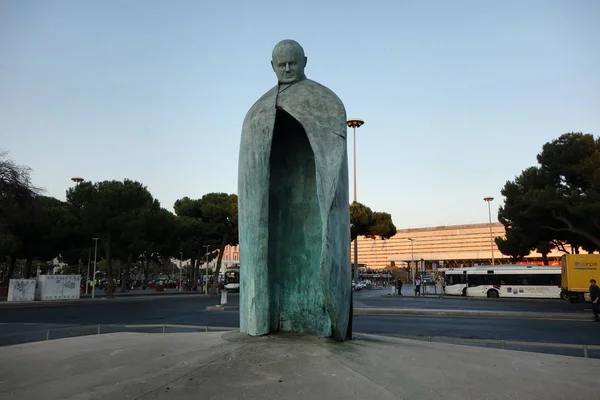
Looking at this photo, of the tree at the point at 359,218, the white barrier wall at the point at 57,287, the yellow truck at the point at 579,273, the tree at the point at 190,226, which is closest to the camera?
the yellow truck at the point at 579,273

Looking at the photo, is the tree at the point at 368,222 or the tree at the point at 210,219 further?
the tree at the point at 210,219

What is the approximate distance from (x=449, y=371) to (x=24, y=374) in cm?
450

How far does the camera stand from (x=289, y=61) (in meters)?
6.99

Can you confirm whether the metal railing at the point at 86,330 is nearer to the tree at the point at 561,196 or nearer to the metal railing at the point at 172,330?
the metal railing at the point at 172,330

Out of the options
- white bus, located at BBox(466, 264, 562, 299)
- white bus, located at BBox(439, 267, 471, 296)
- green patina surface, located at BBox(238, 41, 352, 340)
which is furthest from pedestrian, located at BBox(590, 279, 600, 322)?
white bus, located at BBox(439, 267, 471, 296)

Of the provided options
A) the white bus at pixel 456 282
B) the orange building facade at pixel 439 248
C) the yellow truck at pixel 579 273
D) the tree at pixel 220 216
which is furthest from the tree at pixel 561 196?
the orange building facade at pixel 439 248

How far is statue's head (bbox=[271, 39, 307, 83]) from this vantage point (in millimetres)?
6992

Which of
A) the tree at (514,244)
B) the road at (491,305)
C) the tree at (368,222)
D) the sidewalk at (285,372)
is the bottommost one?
the road at (491,305)

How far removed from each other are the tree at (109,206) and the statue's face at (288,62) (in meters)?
30.4

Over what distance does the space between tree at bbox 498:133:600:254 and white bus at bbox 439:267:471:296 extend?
5.47m

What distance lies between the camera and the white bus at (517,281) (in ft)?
105

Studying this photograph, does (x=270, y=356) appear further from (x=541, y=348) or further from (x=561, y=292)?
(x=561, y=292)

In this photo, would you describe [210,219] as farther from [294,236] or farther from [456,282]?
[294,236]

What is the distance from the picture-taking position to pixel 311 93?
6.70 m
